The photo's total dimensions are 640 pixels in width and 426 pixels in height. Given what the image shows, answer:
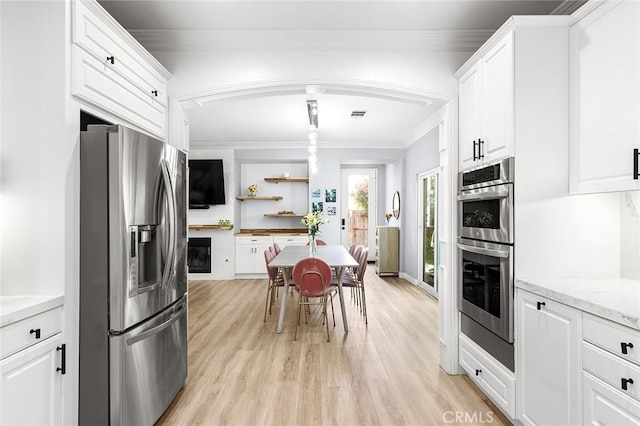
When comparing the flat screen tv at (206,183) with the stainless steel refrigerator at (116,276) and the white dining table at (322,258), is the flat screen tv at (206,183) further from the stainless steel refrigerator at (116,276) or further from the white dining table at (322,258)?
the stainless steel refrigerator at (116,276)

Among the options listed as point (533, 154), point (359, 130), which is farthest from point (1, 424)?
point (359, 130)

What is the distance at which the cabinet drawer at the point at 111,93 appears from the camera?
1827 mm

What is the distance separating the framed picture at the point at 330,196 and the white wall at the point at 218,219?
75.0 inches

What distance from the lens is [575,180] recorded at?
2.13m

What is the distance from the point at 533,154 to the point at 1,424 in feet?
9.53

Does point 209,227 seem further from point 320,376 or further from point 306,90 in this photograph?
point 320,376

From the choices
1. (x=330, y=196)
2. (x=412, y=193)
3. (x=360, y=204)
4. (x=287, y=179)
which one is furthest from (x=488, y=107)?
(x=360, y=204)

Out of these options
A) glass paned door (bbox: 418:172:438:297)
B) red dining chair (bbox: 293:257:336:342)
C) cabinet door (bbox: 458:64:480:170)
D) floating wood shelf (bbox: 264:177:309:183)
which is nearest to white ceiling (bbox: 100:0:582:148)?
cabinet door (bbox: 458:64:480:170)

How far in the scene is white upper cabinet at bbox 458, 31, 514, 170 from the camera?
224 cm

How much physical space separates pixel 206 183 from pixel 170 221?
5.23 meters

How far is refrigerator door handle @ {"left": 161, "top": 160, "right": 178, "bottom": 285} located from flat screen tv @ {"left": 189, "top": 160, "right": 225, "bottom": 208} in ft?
16.8

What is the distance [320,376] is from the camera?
289 centimetres

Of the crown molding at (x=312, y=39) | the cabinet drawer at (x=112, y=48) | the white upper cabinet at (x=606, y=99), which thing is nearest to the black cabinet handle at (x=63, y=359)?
the cabinet drawer at (x=112, y=48)

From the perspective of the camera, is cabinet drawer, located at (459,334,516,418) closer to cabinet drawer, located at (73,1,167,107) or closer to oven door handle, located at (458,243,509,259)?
oven door handle, located at (458,243,509,259)
